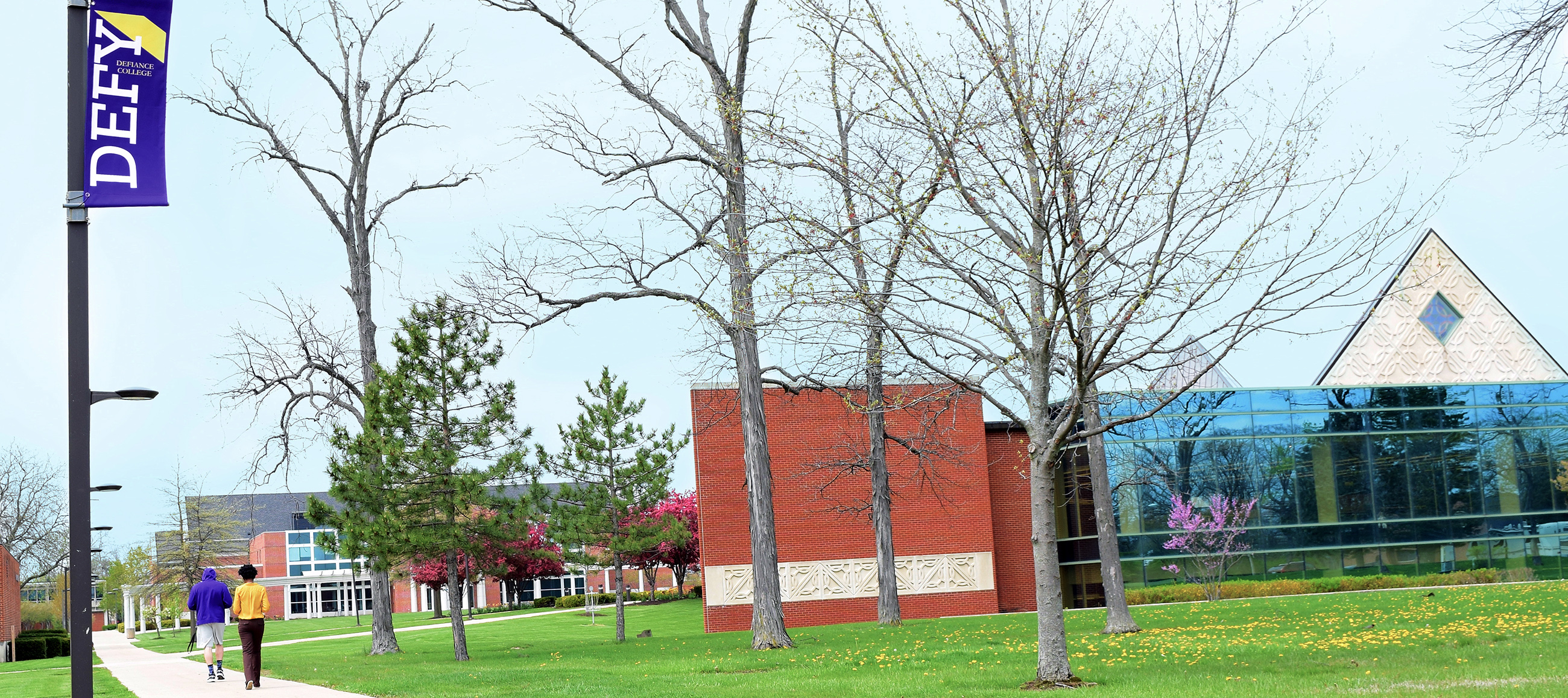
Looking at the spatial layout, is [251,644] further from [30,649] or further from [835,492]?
[30,649]

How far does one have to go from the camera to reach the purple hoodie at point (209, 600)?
16.7 metres

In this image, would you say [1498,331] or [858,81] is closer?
[858,81]

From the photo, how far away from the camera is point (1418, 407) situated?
118ft

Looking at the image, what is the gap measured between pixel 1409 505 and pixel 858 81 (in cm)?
2948

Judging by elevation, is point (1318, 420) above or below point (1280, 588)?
above

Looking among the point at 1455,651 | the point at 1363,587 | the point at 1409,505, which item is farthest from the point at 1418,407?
the point at 1455,651

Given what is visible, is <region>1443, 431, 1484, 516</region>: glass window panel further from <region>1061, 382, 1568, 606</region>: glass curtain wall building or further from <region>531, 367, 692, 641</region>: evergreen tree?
<region>531, 367, 692, 641</region>: evergreen tree

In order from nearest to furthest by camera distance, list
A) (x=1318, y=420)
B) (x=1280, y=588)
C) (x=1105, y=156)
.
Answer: (x=1105, y=156)
(x=1280, y=588)
(x=1318, y=420)

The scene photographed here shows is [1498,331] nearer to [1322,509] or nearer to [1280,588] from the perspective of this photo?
[1322,509]

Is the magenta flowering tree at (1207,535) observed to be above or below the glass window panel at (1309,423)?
below

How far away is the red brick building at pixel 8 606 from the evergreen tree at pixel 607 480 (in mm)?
24874

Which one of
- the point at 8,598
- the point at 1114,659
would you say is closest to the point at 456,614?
the point at 1114,659

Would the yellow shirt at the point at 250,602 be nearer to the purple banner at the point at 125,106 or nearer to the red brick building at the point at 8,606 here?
the purple banner at the point at 125,106

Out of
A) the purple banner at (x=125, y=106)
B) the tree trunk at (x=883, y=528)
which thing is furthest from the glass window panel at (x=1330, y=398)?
the purple banner at (x=125, y=106)
